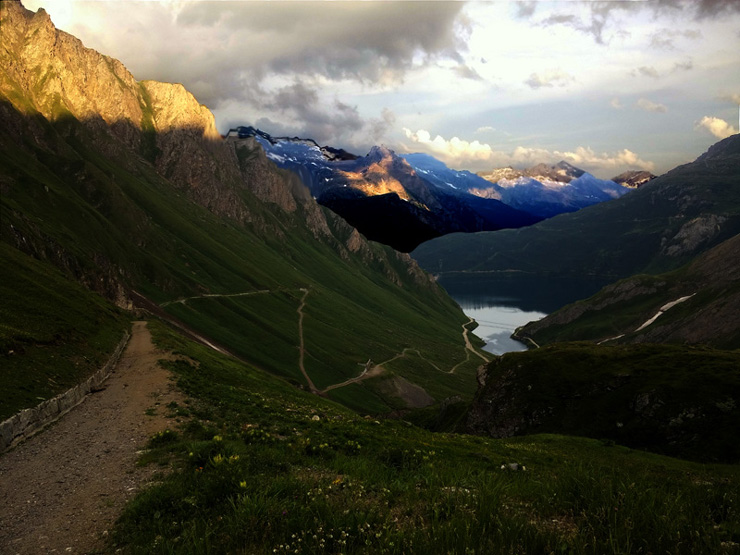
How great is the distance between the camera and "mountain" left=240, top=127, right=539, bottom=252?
93.1ft

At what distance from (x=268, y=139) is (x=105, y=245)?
146m

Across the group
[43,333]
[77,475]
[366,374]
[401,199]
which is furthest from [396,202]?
[366,374]

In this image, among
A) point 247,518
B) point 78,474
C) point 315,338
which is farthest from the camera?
point 315,338

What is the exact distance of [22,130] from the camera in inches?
7776

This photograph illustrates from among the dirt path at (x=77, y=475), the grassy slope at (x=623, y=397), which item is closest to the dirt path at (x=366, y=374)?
the grassy slope at (x=623, y=397)

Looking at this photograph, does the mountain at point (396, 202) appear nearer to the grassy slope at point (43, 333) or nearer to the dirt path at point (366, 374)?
the grassy slope at point (43, 333)

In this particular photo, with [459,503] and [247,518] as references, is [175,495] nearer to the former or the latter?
[247,518]

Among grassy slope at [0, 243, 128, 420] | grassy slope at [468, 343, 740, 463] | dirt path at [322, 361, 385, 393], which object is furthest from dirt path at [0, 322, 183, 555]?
dirt path at [322, 361, 385, 393]

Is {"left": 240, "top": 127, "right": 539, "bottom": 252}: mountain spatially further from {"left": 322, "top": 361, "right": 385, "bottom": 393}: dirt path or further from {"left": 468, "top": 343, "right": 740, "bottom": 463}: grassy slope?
{"left": 322, "top": 361, "right": 385, "bottom": 393}: dirt path

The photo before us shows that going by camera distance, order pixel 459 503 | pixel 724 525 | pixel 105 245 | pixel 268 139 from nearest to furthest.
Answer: pixel 724 525, pixel 459 503, pixel 268 139, pixel 105 245

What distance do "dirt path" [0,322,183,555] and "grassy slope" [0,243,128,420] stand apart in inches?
123

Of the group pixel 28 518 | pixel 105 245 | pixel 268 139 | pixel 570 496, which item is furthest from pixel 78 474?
pixel 105 245

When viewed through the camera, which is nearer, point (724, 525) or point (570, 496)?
point (724, 525)

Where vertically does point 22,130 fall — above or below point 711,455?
above
